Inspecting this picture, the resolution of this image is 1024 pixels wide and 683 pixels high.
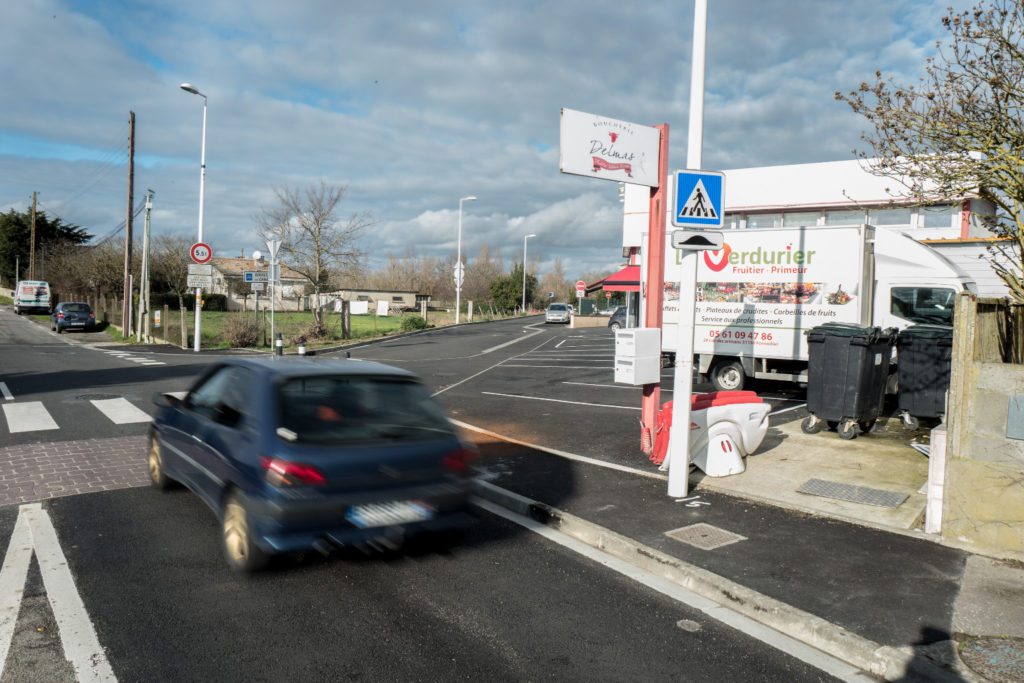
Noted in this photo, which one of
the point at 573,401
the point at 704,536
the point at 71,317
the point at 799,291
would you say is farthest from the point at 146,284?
the point at 704,536

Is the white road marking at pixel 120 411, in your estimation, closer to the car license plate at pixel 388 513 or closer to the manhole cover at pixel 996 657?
the car license plate at pixel 388 513

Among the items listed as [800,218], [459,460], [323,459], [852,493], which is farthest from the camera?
[800,218]

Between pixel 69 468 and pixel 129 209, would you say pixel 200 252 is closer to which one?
pixel 129 209

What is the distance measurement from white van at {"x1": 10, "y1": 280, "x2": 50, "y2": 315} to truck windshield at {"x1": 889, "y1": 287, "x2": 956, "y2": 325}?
57064mm

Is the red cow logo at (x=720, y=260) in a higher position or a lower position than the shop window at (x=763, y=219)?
lower

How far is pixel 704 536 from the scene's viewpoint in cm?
577

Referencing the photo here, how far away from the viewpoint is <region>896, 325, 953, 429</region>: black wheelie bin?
31.2 ft

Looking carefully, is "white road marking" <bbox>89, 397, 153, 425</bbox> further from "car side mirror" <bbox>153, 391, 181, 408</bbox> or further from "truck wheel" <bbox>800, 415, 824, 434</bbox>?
"truck wheel" <bbox>800, 415, 824, 434</bbox>

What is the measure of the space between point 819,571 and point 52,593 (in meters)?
5.21

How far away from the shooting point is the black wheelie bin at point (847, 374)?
9164mm

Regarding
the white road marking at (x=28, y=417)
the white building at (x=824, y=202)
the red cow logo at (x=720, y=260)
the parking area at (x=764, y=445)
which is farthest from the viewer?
the white building at (x=824, y=202)

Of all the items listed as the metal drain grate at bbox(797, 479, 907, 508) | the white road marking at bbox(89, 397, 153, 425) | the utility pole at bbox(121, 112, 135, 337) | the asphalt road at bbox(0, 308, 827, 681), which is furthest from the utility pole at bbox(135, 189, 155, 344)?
the metal drain grate at bbox(797, 479, 907, 508)

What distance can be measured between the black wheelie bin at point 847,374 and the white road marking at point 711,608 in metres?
5.05

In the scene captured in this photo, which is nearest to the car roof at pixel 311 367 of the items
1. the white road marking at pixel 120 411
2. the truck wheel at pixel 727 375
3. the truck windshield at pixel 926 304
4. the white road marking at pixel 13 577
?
the white road marking at pixel 13 577
